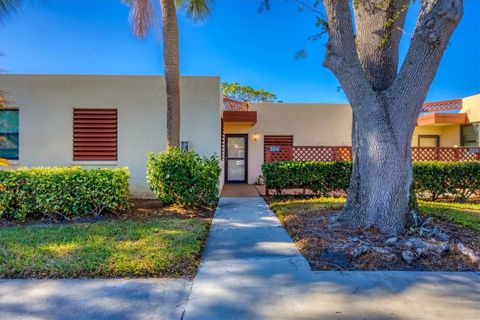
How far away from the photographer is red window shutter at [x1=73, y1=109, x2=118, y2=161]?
9055 mm

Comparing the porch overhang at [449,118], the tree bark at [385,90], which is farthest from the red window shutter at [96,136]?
the porch overhang at [449,118]

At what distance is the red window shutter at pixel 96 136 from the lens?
29.7 ft

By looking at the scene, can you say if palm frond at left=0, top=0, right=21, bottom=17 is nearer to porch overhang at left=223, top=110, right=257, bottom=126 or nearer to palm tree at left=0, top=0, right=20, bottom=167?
palm tree at left=0, top=0, right=20, bottom=167

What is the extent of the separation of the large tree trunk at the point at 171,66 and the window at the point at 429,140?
1362 cm

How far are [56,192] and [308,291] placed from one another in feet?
18.9

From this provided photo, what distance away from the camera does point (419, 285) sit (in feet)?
10.6

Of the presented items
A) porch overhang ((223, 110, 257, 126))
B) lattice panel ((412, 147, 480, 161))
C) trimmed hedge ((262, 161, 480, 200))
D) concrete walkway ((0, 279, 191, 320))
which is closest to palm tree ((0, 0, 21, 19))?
concrete walkway ((0, 279, 191, 320))

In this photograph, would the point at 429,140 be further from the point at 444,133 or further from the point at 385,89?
the point at 385,89

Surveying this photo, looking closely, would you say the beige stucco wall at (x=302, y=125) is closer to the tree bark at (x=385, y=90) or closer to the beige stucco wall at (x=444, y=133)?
the beige stucco wall at (x=444, y=133)

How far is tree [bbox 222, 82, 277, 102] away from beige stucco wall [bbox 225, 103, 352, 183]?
48.2 feet

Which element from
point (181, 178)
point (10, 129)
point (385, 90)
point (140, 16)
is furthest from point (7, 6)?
point (385, 90)

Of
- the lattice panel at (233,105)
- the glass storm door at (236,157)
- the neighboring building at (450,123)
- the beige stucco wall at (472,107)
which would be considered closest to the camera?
the lattice panel at (233,105)

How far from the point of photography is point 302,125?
13492 millimetres

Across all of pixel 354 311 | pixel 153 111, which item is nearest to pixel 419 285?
pixel 354 311
